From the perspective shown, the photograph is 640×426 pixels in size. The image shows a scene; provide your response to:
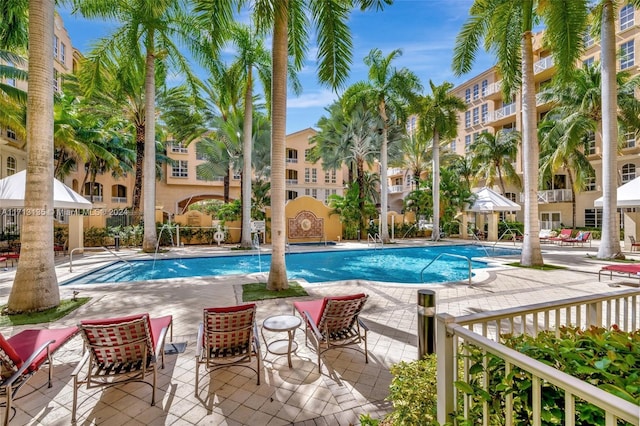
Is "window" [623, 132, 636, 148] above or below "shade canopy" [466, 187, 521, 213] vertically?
above

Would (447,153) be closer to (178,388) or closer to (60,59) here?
(178,388)

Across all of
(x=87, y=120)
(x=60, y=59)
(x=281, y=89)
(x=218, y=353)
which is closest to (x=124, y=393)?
(x=218, y=353)

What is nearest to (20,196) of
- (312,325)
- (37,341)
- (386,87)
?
(37,341)

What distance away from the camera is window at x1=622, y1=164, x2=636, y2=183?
861 inches

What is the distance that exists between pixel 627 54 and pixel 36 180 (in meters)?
33.7

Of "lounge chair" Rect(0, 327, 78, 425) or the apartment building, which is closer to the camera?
"lounge chair" Rect(0, 327, 78, 425)

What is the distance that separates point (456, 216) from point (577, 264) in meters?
11.7

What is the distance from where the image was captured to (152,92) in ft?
47.0

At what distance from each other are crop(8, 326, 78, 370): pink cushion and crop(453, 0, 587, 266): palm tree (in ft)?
41.8

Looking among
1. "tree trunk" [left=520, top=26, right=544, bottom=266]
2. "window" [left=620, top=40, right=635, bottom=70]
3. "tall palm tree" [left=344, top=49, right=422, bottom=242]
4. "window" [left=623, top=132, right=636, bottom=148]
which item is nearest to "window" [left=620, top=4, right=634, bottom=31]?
"window" [left=620, top=40, right=635, bottom=70]

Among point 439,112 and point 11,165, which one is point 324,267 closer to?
point 439,112

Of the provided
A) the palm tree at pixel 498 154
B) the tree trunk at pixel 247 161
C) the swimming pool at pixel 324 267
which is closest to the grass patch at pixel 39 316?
the swimming pool at pixel 324 267

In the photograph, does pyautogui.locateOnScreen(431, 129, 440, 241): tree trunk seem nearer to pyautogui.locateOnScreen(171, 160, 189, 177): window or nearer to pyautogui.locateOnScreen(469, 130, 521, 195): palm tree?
pyautogui.locateOnScreen(469, 130, 521, 195): palm tree

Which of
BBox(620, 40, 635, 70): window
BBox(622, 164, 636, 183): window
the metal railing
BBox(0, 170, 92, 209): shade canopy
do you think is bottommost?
the metal railing
